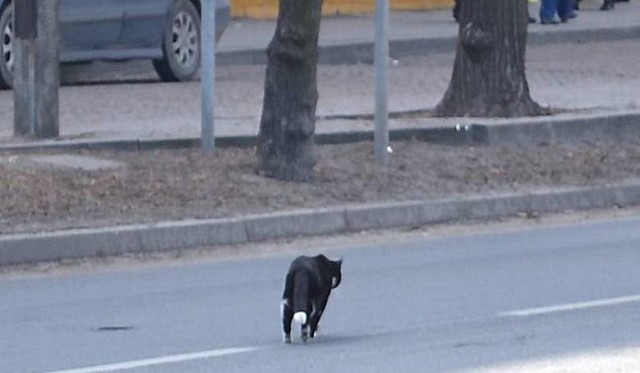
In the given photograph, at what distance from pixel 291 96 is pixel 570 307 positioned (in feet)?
13.8

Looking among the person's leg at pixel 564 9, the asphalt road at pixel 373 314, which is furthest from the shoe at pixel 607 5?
the asphalt road at pixel 373 314

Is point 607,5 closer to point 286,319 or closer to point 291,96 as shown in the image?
point 291,96

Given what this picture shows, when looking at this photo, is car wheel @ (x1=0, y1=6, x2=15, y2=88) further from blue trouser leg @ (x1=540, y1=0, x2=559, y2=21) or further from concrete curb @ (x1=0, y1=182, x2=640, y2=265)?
blue trouser leg @ (x1=540, y1=0, x2=559, y2=21)

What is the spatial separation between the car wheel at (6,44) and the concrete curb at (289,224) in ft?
20.5

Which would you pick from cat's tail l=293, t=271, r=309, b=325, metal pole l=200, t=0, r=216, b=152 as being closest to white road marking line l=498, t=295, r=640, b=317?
cat's tail l=293, t=271, r=309, b=325

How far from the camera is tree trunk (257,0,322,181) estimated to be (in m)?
13.6

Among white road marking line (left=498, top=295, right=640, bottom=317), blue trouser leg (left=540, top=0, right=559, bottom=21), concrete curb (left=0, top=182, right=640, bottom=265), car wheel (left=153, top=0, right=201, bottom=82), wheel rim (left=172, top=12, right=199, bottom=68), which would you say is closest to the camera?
white road marking line (left=498, top=295, right=640, bottom=317)

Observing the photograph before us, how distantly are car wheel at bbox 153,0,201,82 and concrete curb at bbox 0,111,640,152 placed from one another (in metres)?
5.02

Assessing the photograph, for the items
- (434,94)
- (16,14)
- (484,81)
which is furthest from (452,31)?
(16,14)

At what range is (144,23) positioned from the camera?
2009cm

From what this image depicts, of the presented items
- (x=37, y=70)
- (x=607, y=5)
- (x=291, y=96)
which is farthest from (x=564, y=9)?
(x=291, y=96)

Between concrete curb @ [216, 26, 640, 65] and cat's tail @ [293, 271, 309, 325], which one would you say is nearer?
cat's tail @ [293, 271, 309, 325]

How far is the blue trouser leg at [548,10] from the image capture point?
29.0 metres

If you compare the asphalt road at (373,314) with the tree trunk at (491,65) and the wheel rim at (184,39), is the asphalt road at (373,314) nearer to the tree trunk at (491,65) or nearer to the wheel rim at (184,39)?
the tree trunk at (491,65)
